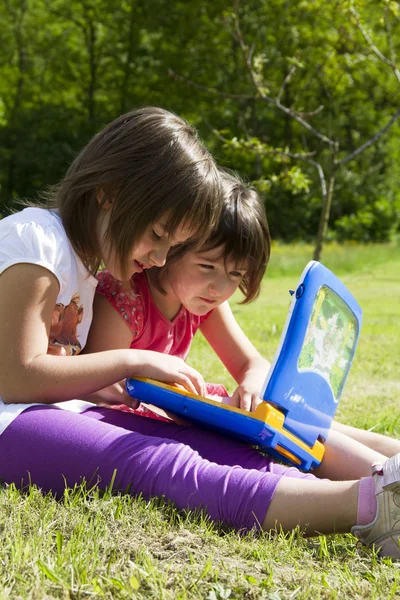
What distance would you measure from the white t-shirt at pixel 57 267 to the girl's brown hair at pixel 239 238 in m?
0.42

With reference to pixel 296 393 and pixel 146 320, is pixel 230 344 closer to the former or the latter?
pixel 146 320

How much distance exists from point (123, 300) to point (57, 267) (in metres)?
0.43

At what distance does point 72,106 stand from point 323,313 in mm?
22778

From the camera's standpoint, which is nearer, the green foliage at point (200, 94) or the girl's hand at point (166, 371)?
the girl's hand at point (166, 371)

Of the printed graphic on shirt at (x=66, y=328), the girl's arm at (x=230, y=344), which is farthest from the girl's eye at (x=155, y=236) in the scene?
the girl's arm at (x=230, y=344)

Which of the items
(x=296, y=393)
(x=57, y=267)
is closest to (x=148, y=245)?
(x=57, y=267)

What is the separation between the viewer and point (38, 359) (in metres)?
2.15

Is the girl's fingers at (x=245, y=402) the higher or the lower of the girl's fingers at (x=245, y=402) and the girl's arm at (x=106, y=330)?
the lower

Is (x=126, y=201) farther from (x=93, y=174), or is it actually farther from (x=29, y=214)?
(x=29, y=214)

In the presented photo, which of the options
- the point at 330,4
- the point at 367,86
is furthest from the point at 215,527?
the point at 367,86

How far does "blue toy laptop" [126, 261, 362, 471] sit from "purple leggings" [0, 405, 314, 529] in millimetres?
117

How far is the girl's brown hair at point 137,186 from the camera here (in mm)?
2297

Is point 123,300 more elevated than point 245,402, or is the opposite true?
point 123,300

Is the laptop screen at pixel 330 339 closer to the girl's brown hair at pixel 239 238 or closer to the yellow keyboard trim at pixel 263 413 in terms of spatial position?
the yellow keyboard trim at pixel 263 413
